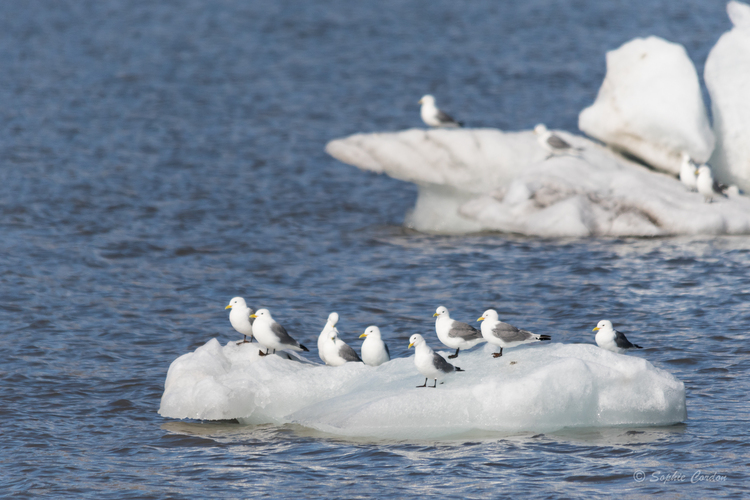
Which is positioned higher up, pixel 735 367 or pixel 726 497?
pixel 735 367

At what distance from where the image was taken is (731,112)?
21.1m

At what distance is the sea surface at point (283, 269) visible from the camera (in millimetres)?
10289

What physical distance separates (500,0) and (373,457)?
48.9 metres

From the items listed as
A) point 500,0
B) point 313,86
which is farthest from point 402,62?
point 500,0

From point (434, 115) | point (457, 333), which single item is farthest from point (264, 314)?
point (434, 115)

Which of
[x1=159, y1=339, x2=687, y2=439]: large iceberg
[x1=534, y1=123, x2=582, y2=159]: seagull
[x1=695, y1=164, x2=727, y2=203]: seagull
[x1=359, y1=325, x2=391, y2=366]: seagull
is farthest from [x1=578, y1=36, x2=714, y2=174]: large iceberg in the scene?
[x1=359, y1=325, x2=391, y2=366]: seagull

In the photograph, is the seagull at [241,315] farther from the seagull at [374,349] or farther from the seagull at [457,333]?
the seagull at [457,333]

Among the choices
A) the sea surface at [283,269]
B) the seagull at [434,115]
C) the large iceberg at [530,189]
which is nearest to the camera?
the sea surface at [283,269]

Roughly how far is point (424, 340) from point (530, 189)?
9368mm

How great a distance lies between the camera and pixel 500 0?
55.9 metres

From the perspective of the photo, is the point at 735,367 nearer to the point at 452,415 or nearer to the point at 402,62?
the point at 452,415

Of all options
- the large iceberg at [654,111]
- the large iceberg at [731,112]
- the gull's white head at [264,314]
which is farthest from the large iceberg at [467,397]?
the large iceberg at [731,112]

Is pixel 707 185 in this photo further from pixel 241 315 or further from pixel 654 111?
pixel 241 315

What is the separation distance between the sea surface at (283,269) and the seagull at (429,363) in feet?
2.59
